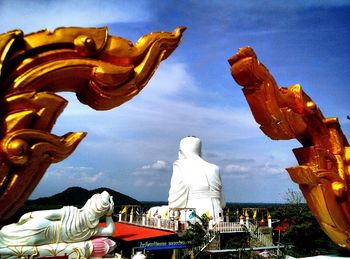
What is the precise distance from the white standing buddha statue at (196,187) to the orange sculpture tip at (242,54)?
15.2 meters

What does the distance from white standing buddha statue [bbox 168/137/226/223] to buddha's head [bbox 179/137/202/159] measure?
0.78 ft

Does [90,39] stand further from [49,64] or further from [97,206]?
[97,206]

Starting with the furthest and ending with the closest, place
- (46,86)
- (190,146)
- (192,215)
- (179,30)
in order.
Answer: (190,146)
(192,215)
(179,30)
(46,86)

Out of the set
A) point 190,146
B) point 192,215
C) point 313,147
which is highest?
point 190,146

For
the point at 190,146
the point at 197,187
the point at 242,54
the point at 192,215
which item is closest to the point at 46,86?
the point at 242,54

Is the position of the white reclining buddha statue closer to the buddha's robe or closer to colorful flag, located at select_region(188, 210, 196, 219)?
colorful flag, located at select_region(188, 210, 196, 219)

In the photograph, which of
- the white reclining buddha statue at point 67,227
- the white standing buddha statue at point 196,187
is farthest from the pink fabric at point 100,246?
the white standing buddha statue at point 196,187

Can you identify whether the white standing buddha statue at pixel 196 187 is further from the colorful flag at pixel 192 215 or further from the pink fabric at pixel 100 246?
the pink fabric at pixel 100 246

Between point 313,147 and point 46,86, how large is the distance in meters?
2.08

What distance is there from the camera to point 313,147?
9.20ft

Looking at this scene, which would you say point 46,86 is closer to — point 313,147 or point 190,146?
point 313,147

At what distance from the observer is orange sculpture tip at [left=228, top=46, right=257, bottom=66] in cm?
220

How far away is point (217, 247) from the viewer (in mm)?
13633

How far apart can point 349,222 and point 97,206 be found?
7.37 ft
